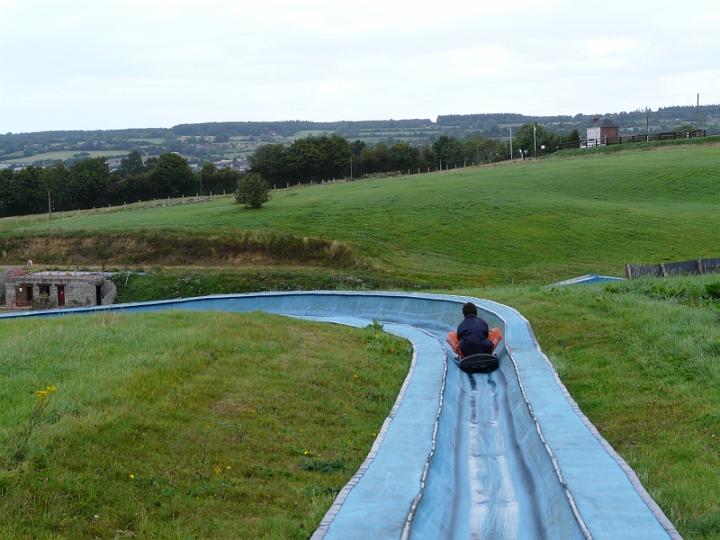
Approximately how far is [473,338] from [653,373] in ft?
13.0

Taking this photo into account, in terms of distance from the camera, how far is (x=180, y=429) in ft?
33.6

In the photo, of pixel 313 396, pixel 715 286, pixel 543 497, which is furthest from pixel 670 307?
pixel 543 497

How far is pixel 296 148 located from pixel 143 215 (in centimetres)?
3364

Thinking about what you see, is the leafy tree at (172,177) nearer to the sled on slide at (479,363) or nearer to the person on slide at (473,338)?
the person on slide at (473,338)

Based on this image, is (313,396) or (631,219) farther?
(631,219)

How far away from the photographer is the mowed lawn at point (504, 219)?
4212cm

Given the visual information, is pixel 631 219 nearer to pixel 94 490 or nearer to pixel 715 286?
pixel 715 286

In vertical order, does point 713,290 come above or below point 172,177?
below

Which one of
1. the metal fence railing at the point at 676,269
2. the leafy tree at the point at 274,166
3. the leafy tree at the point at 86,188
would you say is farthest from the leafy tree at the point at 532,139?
the metal fence railing at the point at 676,269

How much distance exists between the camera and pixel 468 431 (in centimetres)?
1245

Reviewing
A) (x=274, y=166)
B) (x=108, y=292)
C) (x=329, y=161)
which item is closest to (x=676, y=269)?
(x=108, y=292)

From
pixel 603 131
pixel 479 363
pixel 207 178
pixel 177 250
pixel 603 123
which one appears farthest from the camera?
pixel 603 123

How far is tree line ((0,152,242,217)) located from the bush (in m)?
32.4

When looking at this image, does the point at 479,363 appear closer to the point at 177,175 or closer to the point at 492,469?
the point at 492,469
